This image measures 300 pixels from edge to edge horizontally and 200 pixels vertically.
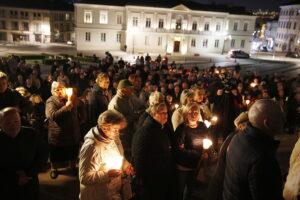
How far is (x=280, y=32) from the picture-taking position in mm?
76250

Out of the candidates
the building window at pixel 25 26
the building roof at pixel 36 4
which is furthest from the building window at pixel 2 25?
the building window at pixel 25 26

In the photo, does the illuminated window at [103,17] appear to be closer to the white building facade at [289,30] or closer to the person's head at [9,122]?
the person's head at [9,122]

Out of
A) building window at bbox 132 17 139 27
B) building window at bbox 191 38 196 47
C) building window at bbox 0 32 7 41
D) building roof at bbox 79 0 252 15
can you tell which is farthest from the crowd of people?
building window at bbox 0 32 7 41

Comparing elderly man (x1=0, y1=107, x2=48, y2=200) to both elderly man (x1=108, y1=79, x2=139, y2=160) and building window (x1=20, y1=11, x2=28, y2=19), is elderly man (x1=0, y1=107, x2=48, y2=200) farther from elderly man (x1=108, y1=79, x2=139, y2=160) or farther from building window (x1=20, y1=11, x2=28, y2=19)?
building window (x1=20, y1=11, x2=28, y2=19)

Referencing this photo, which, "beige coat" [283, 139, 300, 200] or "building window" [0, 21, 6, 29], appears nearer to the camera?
"beige coat" [283, 139, 300, 200]

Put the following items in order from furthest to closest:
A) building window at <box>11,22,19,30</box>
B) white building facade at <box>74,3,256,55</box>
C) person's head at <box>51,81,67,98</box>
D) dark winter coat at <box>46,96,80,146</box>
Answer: building window at <box>11,22,19,30</box> → white building facade at <box>74,3,256,55</box> → person's head at <box>51,81,67,98</box> → dark winter coat at <box>46,96,80,146</box>

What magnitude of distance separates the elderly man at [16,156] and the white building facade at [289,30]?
245 ft

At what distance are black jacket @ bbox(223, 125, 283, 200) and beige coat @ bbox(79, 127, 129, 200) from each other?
1.43m

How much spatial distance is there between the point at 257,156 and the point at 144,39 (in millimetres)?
45453

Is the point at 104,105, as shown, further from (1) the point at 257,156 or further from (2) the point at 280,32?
(2) the point at 280,32

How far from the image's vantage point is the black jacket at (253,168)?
2.27 m

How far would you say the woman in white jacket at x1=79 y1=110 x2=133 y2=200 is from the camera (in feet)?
10.1

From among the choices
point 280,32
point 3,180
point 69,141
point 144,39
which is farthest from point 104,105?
point 280,32

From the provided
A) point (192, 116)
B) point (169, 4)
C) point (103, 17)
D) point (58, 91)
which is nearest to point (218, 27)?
point (169, 4)
